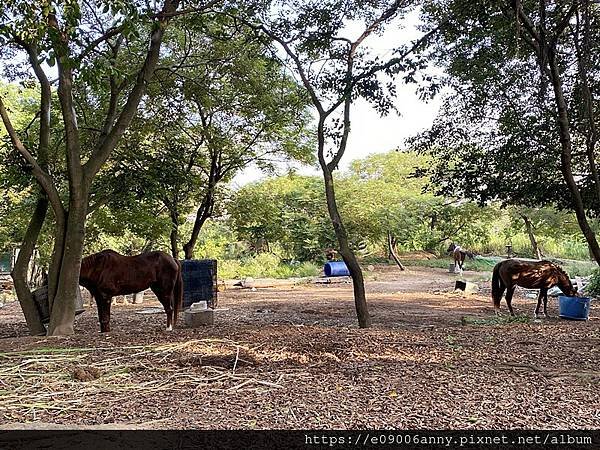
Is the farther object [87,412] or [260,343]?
[260,343]

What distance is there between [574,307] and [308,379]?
22.3ft

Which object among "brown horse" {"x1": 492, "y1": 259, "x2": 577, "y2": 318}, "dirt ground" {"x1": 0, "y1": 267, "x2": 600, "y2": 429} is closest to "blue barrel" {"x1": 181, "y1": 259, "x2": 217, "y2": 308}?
"dirt ground" {"x1": 0, "y1": 267, "x2": 600, "y2": 429}

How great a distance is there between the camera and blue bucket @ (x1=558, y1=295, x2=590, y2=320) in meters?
9.55

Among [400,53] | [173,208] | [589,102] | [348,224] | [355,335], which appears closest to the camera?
[355,335]

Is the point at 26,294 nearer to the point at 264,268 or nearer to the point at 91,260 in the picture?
the point at 91,260

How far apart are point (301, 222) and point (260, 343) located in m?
23.8

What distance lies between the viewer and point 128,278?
319 inches

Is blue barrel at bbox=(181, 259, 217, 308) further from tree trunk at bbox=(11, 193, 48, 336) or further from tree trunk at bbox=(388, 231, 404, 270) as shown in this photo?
tree trunk at bbox=(388, 231, 404, 270)

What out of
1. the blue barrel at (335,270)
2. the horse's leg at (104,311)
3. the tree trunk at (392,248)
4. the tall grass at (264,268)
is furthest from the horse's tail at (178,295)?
the tree trunk at (392,248)

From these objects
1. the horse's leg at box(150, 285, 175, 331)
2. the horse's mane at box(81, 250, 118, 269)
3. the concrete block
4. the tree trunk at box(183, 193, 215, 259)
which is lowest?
the concrete block

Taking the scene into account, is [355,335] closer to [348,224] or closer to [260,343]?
[260,343]

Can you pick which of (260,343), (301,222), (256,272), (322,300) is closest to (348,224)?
(301,222)

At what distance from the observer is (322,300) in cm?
1498

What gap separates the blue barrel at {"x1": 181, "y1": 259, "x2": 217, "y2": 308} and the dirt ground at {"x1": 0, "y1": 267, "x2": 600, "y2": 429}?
3.95 m
